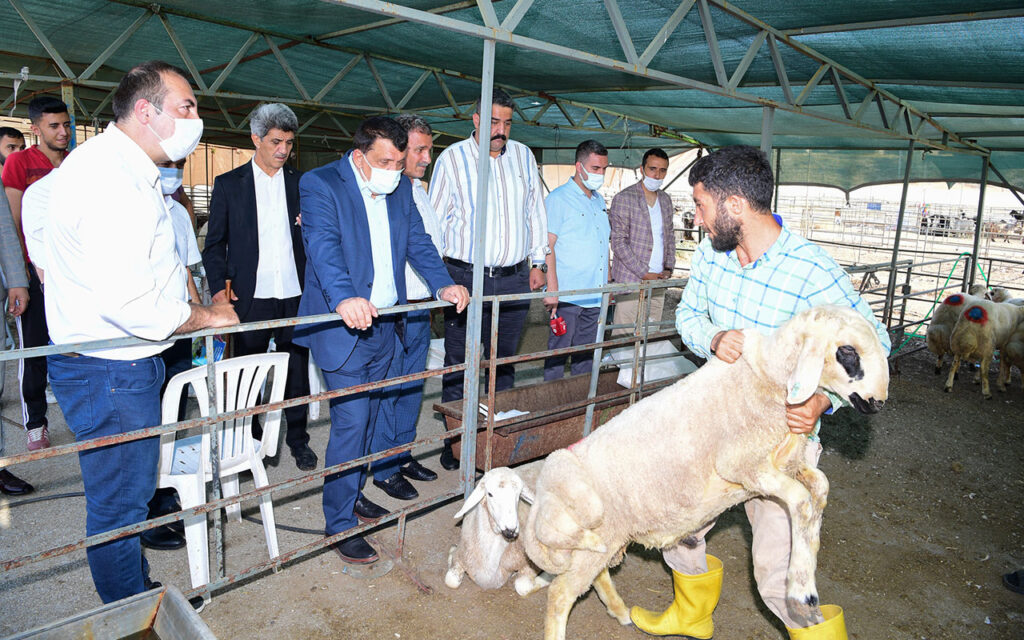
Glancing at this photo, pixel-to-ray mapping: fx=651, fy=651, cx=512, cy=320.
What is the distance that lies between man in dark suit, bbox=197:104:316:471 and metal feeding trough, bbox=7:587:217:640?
7.37 ft

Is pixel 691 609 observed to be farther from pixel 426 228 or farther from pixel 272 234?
pixel 272 234

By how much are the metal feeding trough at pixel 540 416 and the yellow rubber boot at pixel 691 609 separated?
130cm

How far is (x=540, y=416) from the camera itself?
13.2 ft

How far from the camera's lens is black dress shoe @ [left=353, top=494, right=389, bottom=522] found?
12.0 feet

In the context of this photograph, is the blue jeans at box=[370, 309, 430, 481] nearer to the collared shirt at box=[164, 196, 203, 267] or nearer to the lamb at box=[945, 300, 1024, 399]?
the collared shirt at box=[164, 196, 203, 267]

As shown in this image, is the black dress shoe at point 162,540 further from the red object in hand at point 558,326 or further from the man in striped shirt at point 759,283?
the man in striped shirt at point 759,283

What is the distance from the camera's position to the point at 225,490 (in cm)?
356

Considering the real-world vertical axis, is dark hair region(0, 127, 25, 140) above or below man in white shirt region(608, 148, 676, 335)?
above

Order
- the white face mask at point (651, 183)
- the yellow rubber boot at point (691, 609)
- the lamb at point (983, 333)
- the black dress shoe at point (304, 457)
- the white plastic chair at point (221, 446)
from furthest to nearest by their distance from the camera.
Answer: the lamb at point (983, 333) < the white face mask at point (651, 183) < the black dress shoe at point (304, 457) < the white plastic chair at point (221, 446) < the yellow rubber boot at point (691, 609)

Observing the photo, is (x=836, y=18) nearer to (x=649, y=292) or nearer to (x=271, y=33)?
(x=649, y=292)

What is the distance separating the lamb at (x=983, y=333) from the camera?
7289 millimetres

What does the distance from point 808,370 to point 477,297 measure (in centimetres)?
181

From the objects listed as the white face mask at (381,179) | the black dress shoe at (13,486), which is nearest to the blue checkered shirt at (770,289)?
the white face mask at (381,179)

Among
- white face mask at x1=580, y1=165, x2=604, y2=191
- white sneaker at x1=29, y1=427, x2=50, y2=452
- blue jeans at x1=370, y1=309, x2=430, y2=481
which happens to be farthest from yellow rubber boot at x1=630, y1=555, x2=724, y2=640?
white sneaker at x1=29, y1=427, x2=50, y2=452
